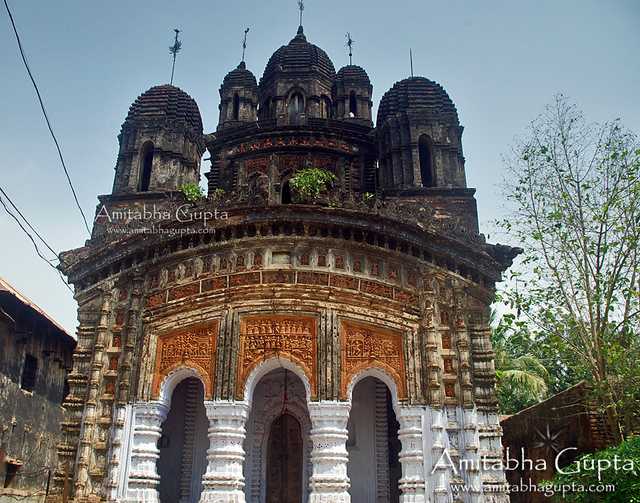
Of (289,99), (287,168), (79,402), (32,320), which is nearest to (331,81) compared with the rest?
(289,99)

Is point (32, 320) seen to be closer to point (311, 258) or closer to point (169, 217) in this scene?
point (169, 217)

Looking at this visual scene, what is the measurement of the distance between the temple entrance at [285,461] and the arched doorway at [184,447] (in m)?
1.70

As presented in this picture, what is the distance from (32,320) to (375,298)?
10.5 metres

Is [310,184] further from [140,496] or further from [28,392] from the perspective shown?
[28,392]

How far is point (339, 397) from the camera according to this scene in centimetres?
1284

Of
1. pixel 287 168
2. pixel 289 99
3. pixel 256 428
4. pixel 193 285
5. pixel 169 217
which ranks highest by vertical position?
pixel 289 99

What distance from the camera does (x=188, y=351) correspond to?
13.6 m

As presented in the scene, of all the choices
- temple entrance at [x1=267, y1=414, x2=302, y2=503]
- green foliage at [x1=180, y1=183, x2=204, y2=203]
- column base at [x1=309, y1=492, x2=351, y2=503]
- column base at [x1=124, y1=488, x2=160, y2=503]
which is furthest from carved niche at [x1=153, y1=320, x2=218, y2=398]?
green foliage at [x1=180, y1=183, x2=204, y2=203]

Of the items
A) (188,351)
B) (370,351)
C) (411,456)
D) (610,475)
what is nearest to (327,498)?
(411,456)

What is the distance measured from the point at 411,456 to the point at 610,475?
14.1 ft

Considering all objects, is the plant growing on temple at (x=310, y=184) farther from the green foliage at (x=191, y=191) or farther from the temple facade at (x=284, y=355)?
the green foliage at (x=191, y=191)

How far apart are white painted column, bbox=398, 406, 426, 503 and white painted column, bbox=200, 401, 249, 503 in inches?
128

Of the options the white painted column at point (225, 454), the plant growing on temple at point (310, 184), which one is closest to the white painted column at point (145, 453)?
the white painted column at point (225, 454)

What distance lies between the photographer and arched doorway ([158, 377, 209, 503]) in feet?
49.4
